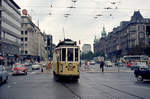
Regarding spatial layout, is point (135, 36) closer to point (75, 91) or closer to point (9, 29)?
point (9, 29)

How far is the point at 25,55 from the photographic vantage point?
102 meters

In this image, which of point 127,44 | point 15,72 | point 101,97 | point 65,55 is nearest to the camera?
point 101,97

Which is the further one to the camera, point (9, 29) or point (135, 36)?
point (135, 36)

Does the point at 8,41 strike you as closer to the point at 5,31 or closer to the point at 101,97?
the point at 5,31

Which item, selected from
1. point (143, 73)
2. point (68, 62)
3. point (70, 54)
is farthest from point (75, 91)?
point (143, 73)

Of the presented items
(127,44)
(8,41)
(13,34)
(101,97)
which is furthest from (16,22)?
(101,97)

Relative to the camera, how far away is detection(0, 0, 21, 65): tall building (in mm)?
63013

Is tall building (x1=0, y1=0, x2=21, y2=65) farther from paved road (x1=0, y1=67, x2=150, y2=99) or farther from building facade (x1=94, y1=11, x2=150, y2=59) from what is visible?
paved road (x1=0, y1=67, x2=150, y2=99)

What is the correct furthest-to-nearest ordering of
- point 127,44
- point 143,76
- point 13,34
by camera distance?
1. point 127,44
2. point 13,34
3. point 143,76

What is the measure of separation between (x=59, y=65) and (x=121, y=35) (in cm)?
10552

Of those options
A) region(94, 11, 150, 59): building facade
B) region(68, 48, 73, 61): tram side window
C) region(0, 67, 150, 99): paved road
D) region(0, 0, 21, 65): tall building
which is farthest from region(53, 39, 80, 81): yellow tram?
region(94, 11, 150, 59): building facade

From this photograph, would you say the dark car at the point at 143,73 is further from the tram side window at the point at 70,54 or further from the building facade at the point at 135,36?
the building facade at the point at 135,36

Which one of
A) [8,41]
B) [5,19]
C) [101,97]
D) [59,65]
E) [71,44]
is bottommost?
[101,97]

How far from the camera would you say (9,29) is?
71.3 m
